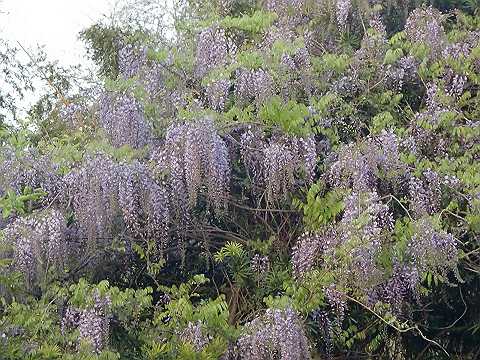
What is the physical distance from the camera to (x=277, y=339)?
464 cm

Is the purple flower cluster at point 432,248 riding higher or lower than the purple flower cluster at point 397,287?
higher

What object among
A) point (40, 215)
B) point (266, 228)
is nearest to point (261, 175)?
point (266, 228)

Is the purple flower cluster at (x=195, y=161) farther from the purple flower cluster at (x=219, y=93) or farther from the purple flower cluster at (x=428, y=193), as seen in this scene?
the purple flower cluster at (x=428, y=193)

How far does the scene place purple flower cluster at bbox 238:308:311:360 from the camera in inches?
182

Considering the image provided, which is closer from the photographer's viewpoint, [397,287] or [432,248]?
[432,248]

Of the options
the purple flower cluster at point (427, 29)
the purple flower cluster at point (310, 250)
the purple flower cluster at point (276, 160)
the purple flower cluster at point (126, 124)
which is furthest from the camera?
the purple flower cluster at point (427, 29)

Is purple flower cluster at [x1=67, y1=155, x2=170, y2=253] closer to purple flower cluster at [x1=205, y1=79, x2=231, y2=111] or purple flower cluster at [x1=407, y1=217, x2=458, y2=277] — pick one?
purple flower cluster at [x1=205, y1=79, x2=231, y2=111]

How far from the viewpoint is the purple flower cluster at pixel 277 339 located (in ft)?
15.2

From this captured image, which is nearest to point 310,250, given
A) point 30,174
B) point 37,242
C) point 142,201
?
point 142,201

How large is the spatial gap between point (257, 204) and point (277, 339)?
1103mm

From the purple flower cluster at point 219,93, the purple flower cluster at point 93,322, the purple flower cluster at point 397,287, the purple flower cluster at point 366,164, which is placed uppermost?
the purple flower cluster at point 219,93

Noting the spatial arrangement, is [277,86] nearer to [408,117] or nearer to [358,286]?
[408,117]

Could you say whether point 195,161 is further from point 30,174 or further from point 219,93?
point 30,174

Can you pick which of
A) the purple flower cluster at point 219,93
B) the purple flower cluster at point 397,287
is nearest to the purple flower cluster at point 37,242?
the purple flower cluster at point 219,93
